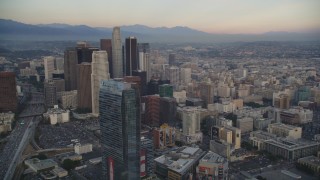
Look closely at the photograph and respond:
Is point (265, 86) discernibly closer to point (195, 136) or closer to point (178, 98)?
point (178, 98)

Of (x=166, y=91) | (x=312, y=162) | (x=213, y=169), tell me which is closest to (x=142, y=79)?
(x=166, y=91)

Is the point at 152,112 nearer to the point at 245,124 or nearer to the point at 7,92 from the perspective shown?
the point at 245,124

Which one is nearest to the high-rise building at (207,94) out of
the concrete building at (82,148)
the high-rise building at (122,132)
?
the concrete building at (82,148)

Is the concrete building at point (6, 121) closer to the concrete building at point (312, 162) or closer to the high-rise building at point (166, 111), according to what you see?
the high-rise building at point (166, 111)

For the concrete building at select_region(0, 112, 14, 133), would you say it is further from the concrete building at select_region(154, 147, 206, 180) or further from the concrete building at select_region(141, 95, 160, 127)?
the concrete building at select_region(154, 147, 206, 180)

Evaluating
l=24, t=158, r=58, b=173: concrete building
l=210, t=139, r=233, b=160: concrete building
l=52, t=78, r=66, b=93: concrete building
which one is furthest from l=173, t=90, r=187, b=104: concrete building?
l=24, t=158, r=58, b=173: concrete building

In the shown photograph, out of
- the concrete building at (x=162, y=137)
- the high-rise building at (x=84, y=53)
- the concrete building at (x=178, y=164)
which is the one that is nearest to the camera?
the concrete building at (x=178, y=164)
